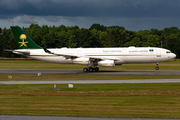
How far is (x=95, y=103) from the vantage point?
58.7ft

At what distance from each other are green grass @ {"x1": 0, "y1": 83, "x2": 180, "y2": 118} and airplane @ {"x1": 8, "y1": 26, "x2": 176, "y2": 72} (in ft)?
70.2

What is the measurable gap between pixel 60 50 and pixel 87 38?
9336cm

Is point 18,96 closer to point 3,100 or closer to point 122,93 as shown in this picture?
point 3,100

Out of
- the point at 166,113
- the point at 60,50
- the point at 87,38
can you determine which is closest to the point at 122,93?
the point at 166,113

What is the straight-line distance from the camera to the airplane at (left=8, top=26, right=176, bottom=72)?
44.5 meters

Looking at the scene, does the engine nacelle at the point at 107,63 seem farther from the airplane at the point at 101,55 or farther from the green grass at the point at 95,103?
the green grass at the point at 95,103

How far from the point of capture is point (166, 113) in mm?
14938

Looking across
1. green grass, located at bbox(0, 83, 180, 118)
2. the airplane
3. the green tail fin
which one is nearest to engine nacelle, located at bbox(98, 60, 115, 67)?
the airplane

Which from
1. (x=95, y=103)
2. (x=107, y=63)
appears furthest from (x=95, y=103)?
(x=107, y=63)

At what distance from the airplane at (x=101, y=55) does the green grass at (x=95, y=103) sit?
21411mm

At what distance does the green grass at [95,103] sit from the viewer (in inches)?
596

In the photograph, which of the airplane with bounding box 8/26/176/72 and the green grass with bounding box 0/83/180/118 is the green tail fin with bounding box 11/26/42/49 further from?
the green grass with bounding box 0/83/180/118

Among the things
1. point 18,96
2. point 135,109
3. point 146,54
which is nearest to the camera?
point 135,109

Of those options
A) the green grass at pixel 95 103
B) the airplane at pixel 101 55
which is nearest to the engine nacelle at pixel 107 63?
the airplane at pixel 101 55
